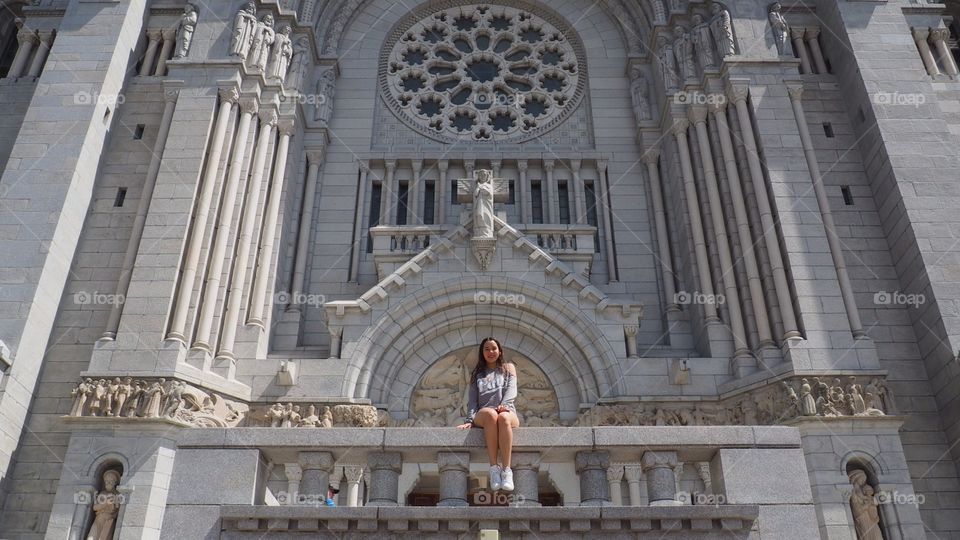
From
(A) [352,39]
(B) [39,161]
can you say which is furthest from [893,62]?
(B) [39,161]

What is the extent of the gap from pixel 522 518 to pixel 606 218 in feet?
45.6

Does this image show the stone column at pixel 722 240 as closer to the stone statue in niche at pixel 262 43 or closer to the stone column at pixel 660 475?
the stone column at pixel 660 475

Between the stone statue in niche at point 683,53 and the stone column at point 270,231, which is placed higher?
the stone statue in niche at point 683,53

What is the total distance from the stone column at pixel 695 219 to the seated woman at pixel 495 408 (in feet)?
30.5

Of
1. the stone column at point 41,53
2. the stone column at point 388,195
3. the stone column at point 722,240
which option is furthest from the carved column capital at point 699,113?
the stone column at point 41,53

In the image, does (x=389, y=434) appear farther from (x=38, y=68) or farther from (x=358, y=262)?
(x=38, y=68)

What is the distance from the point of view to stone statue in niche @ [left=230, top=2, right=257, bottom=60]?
65.9ft

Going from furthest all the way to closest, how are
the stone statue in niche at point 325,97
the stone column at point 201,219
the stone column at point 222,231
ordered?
the stone statue in niche at point 325,97, the stone column at point 222,231, the stone column at point 201,219

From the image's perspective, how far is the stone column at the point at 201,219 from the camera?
1628 centimetres

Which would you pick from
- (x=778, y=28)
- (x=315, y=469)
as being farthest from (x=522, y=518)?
(x=778, y=28)

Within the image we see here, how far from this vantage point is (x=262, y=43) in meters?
20.7

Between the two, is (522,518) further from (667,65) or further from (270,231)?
(667,65)

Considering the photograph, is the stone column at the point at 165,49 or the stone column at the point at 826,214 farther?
the stone column at the point at 165,49

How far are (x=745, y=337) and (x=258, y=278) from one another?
1161 centimetres
